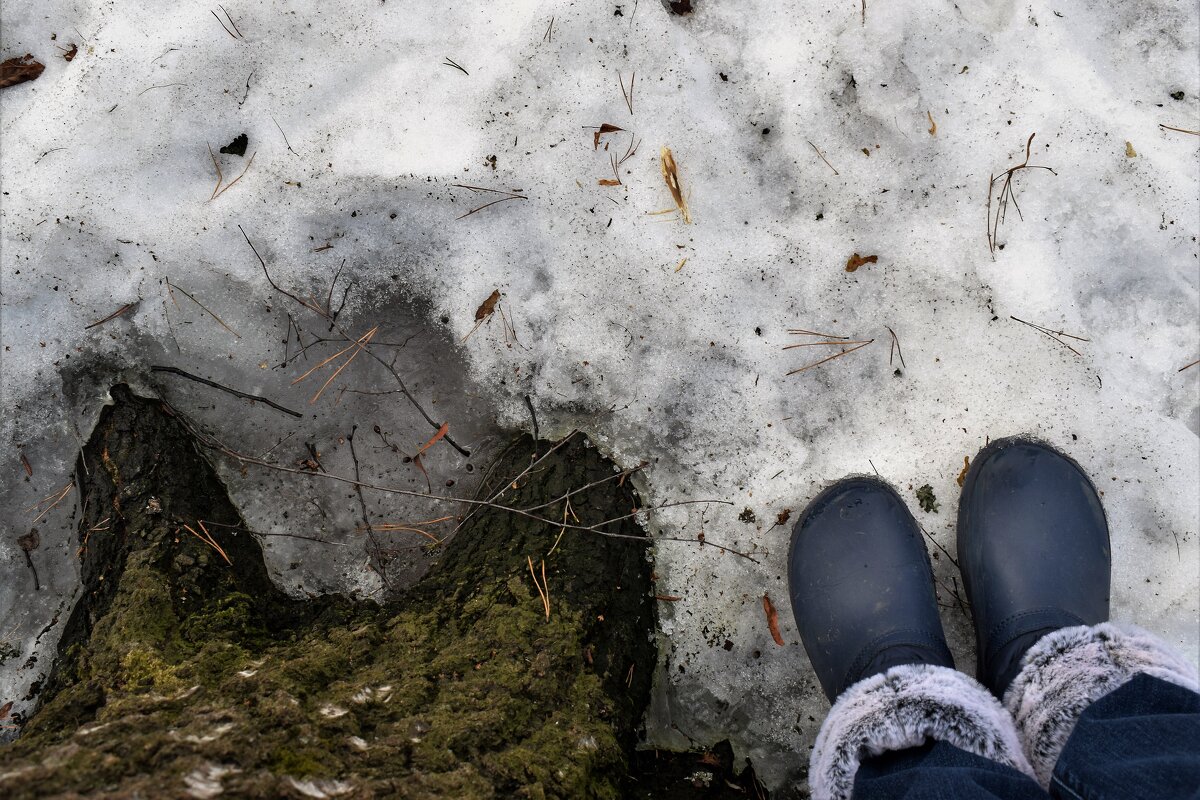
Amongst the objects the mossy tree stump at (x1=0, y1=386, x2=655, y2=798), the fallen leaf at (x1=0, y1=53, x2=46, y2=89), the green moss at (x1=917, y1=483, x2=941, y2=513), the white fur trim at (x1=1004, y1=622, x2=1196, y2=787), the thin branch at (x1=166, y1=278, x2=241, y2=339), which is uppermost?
the fallen leaf at (x1=0, y1=53, x2=46, y2=89)

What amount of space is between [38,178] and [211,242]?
54cm

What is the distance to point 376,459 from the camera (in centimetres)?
222

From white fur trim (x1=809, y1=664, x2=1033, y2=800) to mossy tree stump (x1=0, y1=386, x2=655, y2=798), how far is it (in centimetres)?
51

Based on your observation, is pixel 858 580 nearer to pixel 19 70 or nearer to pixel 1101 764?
pixel 1101 764

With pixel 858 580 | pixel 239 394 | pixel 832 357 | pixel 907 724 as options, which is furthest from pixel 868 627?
pixel 239 394

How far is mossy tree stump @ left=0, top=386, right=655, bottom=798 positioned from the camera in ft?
4.31

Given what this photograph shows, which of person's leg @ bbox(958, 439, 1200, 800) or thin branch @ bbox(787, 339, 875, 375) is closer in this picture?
person's leg @ bbox(958, 439, 1200, 800)

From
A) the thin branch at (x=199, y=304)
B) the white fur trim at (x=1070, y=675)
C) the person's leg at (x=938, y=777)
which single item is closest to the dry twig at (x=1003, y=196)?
the white fur trim at (x=1070, y=675)

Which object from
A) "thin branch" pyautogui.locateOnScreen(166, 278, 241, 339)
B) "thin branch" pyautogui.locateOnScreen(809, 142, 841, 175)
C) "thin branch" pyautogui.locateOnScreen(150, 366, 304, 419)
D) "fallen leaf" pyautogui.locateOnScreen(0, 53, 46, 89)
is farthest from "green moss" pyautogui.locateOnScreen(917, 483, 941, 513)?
"fallen leaf" pyautogui.locateOnScreen(0, 53, 46, 89)

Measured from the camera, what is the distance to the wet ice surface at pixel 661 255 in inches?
84.2

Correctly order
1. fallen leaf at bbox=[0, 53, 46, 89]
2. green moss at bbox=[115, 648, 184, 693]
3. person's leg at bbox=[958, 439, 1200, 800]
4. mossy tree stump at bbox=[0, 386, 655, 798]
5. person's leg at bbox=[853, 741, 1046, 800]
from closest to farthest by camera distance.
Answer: mossy tree stump at bbox=[0, 386, 655, 798] < person's leg at bbox=[853, 741, 1046, 800] < green moss at bbox=[115, 648, 184, 693] < person's leg at bbox=[958, 439, 1200, 800] < fallen leaf at bbox=[0, 53, 46, 89]

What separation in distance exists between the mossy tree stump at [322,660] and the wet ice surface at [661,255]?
152 mm

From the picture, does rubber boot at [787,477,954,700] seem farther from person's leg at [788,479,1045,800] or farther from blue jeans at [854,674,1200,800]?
blue jeans at [854,674,1200,800]

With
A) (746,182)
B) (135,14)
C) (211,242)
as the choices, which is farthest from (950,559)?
(135,14)
